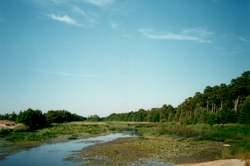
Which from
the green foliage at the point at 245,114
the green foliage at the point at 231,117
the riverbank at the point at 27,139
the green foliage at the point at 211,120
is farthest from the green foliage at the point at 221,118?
the riverbank at the point at 27,139

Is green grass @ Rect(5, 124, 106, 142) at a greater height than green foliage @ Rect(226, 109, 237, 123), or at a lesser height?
lesser

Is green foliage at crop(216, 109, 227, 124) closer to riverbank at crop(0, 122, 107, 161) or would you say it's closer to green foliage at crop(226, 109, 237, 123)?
green foliage at crop(226, 109, 237, 123)

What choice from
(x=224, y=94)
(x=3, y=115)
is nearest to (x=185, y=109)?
(x=224, y=94)

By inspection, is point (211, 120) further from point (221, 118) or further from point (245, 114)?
point (245, 114)

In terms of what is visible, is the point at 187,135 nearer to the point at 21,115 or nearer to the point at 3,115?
the point at 21,115

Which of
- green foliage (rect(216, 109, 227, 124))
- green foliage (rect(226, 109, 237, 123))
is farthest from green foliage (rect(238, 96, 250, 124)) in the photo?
green foliage (rect(216, 109, 227, 124))

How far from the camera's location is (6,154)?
1736 centimetres

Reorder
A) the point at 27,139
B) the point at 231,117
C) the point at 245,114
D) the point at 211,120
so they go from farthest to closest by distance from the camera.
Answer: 1. the point at 231,117
2. the point at 211,120
3. the point at 245,114
4. the point at 27,139

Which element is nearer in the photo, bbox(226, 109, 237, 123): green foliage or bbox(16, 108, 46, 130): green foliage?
bbox(16, 108, 46, 130): green foliage

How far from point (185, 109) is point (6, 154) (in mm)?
81065

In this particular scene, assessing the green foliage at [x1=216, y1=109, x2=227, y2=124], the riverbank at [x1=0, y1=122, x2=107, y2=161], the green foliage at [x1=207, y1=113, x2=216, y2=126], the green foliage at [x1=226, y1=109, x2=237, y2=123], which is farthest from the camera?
the green foliage at [x1=216, y1=109, x2=227, y2=124]

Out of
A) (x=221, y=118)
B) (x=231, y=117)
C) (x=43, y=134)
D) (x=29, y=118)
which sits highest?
(x=231, y=117)

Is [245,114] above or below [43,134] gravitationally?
above

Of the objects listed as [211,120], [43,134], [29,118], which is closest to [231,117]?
[211,120]
